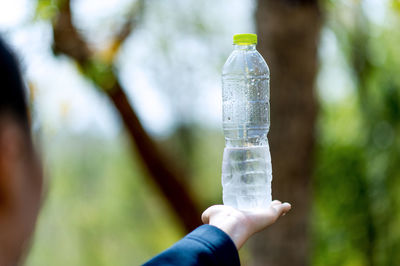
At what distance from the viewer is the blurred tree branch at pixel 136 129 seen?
5.63 meters

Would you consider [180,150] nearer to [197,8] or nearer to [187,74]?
[187,74]

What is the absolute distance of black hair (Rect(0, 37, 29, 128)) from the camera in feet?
2.76

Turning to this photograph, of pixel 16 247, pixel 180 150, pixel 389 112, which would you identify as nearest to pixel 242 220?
pixel 16 247

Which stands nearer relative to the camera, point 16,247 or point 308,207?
point 16,247

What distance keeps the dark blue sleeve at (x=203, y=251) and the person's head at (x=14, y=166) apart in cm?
50

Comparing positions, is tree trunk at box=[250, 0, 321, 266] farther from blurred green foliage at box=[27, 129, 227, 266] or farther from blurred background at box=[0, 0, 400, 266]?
blurred green foliage at box=[27, 129, 227, 266]

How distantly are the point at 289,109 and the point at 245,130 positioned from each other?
5.47 feet

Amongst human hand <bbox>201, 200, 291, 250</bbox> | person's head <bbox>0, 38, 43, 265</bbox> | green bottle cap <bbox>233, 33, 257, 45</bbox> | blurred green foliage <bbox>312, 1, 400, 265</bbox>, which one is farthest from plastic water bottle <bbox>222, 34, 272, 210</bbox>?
blurred green foliage <bbox>312, 1, 400, 265</bbox>

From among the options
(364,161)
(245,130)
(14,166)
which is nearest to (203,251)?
(14,166)

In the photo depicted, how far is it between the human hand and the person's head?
27.9 inches

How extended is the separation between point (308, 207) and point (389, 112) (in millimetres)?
4387

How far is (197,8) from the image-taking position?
9.23 metres

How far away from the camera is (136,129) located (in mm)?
6113

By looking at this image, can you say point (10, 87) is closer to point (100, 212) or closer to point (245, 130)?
point (245, 130)
